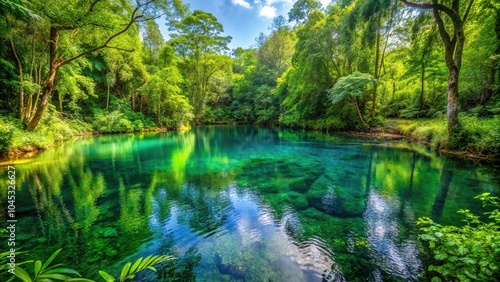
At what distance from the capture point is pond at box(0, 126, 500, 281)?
2988 millimetres

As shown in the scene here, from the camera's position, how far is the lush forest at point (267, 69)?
352 inches

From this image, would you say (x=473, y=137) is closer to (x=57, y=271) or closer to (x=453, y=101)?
(x=453, y=101)

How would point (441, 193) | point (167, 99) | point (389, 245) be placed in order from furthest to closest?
1. point (167, 99)
2. point (441, 193)
3. point (389, 245)

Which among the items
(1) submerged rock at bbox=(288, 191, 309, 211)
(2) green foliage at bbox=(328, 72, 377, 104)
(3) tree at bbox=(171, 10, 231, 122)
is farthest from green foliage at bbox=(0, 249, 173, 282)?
(3) tree at bbox=(171, 10, 231, 122)

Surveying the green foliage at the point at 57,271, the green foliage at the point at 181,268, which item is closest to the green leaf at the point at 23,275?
the green foliage at the point at 57,271

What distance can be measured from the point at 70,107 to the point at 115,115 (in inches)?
131

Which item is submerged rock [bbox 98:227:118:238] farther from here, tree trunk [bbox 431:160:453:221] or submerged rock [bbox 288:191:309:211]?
tree trunk [bbox 431:160:453:221]

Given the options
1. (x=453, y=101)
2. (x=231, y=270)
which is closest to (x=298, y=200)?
(x=231, y=270)

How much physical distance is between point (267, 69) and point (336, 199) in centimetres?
3311

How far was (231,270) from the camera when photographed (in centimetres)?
291

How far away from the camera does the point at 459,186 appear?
5.79 m

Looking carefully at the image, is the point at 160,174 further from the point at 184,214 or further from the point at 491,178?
the point at 491,178

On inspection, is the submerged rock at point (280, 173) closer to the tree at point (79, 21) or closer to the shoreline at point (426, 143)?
the shoreline at point (426, 143)

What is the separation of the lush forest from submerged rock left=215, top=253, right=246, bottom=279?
370 centimetres
